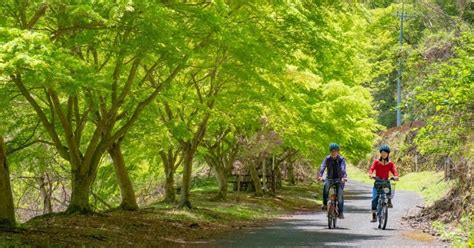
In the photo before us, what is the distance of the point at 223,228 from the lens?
61.4 ft

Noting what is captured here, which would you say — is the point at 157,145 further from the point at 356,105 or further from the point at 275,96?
the point at 356,105

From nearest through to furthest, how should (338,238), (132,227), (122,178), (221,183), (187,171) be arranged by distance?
(338,238) → (132,227) → (122,178) → (187,171) → (221,183)

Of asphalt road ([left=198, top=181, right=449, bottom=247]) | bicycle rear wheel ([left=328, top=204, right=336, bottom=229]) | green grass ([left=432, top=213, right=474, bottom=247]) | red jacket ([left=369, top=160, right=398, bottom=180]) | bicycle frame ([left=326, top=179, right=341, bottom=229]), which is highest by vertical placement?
red jacket ([left=369, top=160, right=398, bottom=180])

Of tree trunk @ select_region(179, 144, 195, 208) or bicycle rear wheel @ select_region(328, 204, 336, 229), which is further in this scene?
tree trunk @ select_region(179, 144, 195, 208)

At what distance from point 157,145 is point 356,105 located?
9.85m

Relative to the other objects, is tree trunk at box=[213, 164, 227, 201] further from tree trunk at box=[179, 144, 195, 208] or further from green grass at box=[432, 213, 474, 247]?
green grass at box=[432, 213, 474, 247]

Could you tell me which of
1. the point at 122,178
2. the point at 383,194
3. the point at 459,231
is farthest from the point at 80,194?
the point at 459,231

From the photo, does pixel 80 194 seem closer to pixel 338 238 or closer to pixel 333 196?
pixel 333 196

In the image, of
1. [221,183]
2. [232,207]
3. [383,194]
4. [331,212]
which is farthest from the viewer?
[221,183]

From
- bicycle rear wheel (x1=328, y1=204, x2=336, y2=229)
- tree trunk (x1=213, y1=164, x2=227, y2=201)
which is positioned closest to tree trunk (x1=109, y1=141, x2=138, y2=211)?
bicycle rear wheel (x1=328, y1=204, x2=336, y2=229)

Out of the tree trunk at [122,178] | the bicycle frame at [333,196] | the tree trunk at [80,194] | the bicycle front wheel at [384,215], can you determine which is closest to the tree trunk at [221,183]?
the tree trunk at [122,178]

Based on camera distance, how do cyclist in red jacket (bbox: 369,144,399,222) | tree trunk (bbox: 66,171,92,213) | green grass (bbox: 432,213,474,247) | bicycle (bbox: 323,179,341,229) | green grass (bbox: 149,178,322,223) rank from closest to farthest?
green grass (bbox: 432,213,474,247)
cyclist in red jacket (bbox: 369,144,399,222)
bicycle (bbox: 323,179,341,229)
tree trunk (bbox: 66,171,92,213)
green grass (bbox: 149,178,322,223)

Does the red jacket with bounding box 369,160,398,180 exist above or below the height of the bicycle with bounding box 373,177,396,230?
above

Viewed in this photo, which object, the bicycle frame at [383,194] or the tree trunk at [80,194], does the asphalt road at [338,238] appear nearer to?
the bicycle frame at [383,194]
